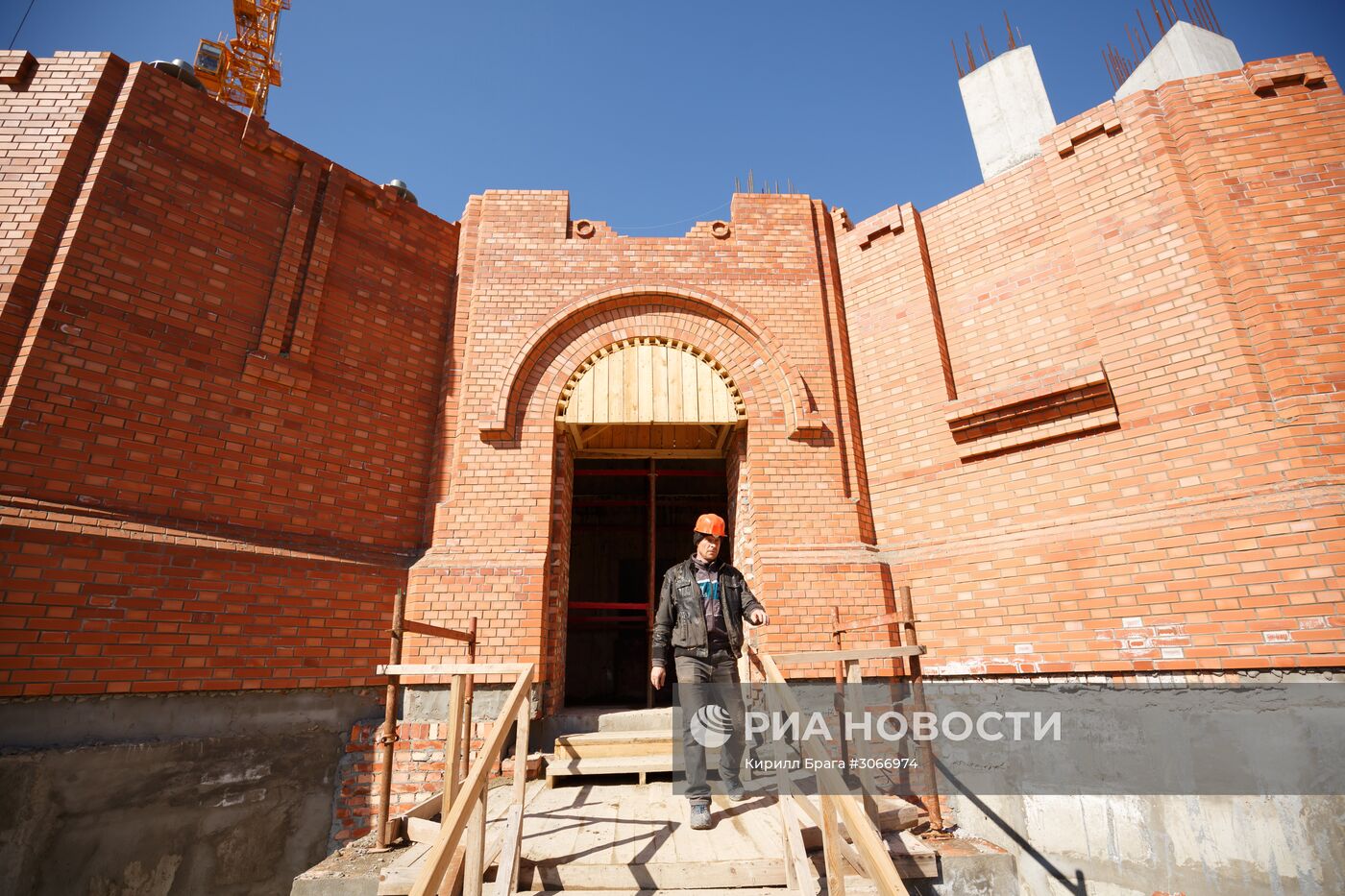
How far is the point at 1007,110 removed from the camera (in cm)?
911

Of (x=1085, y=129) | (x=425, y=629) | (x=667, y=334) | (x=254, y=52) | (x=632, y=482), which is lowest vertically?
(x=425, y=629)

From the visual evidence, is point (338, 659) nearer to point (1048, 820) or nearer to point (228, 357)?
point (228, 357)

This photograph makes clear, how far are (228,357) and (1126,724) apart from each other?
7.81 m

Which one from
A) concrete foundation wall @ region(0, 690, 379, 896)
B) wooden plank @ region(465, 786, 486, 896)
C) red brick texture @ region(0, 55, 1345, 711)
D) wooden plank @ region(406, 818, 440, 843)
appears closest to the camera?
wooden plank @ region(465, 786, 486, 896)

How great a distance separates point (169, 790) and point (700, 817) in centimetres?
385

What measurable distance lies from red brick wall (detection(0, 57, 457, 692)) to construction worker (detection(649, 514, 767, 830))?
9.73 feet

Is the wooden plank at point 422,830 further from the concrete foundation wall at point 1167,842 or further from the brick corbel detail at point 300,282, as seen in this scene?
the concrete foundation wall at point 1167,842

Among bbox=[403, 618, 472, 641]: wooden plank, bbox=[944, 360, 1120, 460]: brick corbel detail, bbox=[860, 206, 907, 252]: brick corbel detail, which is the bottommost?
bbox=[403, 618, 472, 641]: wooden plank

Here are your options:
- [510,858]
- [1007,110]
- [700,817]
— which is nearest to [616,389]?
[700,817]

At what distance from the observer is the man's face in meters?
4.16

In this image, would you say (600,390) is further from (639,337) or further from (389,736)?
(389,736)

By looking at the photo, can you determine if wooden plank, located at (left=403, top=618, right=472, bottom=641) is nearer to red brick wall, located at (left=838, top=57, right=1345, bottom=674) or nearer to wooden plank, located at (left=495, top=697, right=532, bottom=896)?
wooden plank, located at (left=495, top=697, right=532, bottom=896)

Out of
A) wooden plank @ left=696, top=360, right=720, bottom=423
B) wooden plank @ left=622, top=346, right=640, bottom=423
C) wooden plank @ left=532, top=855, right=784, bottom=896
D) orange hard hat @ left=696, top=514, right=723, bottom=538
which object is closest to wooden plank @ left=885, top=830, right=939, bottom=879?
wooden plank @ left=532, top=855, right=784, bottom=896

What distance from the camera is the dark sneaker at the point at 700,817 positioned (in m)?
3.55
